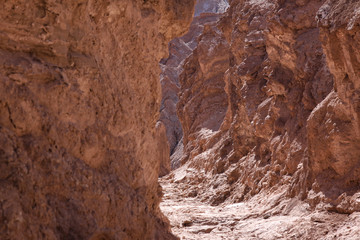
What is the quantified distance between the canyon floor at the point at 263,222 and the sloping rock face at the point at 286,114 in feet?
0.91

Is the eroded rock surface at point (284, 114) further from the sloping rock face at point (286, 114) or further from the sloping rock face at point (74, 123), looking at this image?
the sloping rock face at point (74, 123)

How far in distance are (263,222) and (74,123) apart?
5615 millimetres

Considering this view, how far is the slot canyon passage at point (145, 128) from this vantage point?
407cm

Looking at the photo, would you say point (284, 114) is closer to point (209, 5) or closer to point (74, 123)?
point (74, 123)

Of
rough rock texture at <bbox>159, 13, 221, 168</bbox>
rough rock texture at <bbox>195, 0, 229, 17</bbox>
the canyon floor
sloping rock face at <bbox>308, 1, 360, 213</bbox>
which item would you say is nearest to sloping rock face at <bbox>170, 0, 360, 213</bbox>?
sloping rock face at <bbox>308, 1, 360, 213</bbox>

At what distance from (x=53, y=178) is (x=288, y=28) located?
9.63 metres

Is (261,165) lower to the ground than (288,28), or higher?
lower

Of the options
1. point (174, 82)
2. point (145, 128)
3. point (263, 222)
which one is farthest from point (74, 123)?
point (174, 82)

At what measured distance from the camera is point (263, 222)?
9000 mm

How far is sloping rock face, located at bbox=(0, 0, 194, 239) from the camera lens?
3812mm

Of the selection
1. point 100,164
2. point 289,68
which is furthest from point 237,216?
point 100,164

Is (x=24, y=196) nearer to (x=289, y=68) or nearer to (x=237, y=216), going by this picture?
(x=237, y=216)

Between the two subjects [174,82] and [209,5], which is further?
[209,5]

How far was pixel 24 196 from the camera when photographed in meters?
3.66
